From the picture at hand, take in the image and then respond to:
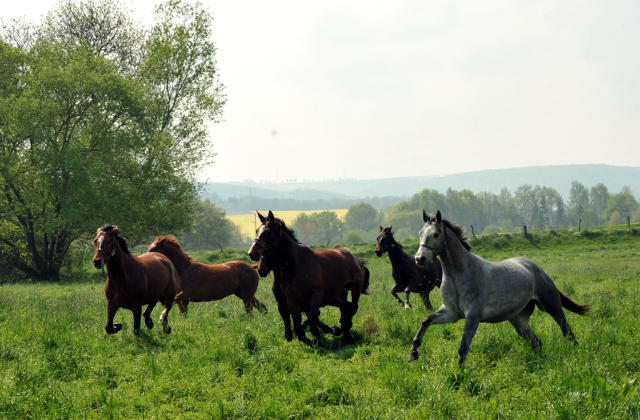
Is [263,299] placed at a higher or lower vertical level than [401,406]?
lower

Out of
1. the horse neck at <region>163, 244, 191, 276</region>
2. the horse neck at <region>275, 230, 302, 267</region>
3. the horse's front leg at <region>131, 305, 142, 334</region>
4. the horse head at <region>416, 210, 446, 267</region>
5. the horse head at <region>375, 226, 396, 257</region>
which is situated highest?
the horse head at <region>416, 210, 446, 267</region>

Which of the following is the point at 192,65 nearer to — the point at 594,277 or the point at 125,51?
the point at 125,51

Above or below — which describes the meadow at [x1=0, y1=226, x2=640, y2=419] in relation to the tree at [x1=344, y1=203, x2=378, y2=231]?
above

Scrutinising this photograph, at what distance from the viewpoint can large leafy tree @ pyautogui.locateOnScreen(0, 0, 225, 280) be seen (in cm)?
2494

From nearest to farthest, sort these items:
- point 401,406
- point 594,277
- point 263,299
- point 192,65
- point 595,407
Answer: point 595,407, point 401,406, point 263,299, point 594,277, point 192,65

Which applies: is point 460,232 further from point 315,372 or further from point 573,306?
point 315,372

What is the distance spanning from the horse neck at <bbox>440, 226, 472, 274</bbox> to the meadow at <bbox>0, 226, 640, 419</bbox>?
1.32m

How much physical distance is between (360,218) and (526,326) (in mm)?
174437

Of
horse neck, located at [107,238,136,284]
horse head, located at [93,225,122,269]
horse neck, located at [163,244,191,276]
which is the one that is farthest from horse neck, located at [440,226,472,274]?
horse neck, located at [163,244,191,276]

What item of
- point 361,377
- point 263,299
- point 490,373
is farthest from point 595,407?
point 263,299

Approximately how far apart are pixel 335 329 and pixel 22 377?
5044 mm

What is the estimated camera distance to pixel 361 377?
215 inches

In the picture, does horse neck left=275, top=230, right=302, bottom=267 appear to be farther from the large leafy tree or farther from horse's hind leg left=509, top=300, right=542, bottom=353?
the large leafy tree

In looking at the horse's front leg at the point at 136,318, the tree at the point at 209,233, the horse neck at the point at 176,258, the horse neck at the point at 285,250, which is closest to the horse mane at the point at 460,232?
the horse neck at the point at 285,250
